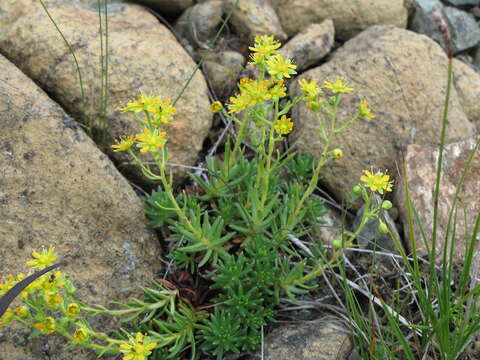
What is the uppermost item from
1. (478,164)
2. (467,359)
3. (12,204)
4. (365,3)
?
(365,3)

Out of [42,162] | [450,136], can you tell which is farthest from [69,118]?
[450,136]

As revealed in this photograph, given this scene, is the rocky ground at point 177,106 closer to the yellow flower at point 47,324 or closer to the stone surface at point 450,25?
the stone surface at point 450,25

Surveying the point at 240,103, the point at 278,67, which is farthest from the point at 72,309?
the point at 278,67

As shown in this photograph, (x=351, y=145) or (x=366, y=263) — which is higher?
(x=351, y=145)

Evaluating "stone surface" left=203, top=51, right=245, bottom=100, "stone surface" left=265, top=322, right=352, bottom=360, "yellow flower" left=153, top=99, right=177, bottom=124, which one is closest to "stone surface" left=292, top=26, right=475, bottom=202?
"stone surface" left=203, top=51, right=245, bottom=100

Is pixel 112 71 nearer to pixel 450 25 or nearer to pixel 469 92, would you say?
pixel 469 92

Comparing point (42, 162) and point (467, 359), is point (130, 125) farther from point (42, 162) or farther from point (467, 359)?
point (467, 359)

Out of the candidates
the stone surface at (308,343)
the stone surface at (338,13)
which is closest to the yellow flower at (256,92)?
the stone surface at (308,343)
